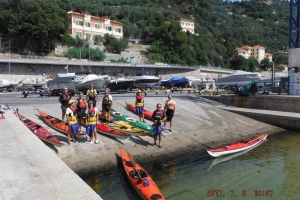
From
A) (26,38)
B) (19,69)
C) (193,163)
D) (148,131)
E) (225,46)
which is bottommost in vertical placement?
(193,163)

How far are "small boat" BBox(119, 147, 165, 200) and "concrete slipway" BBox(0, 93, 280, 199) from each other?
1.56 meters

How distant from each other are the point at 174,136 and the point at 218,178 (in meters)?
4.44

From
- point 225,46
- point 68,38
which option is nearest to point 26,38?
point 68,38

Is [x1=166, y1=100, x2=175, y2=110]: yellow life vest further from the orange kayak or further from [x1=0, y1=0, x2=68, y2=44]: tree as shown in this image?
[x1=0, y1=0, x2=68, y2=44]: tree

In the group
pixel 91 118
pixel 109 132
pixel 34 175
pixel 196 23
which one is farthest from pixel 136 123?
pixel 196 23

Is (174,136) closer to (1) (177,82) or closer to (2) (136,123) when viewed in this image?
(2) (136,123)

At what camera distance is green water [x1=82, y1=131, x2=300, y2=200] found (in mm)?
8445

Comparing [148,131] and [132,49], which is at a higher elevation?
[132,49]

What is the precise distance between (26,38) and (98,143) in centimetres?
5076

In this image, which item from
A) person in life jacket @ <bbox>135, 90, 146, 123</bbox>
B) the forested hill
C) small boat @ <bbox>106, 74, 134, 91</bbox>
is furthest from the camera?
the forested hill

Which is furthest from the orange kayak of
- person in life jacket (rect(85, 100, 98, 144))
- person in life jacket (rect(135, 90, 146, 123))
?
person in life jacket (rect(135, 90, 146, 123))

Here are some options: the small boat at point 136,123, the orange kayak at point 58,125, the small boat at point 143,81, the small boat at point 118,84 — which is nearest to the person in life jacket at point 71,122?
the orange kayak at point 58,125

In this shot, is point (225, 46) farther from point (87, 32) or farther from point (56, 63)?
point (56, 63)

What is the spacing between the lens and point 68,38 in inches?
2457
